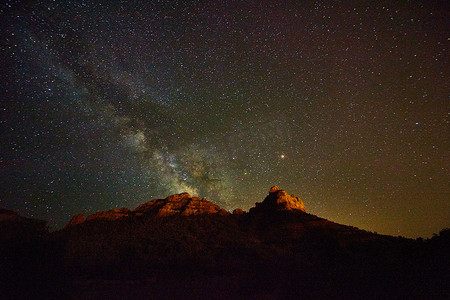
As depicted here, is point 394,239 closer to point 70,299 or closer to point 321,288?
point 321,288

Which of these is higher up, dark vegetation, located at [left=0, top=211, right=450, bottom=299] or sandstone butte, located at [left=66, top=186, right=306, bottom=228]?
sandstone butte, located at [left=66, top=186, right=306, bottom=228]

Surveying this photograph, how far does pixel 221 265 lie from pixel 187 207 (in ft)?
83.7

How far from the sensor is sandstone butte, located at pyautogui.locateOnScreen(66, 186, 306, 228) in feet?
135

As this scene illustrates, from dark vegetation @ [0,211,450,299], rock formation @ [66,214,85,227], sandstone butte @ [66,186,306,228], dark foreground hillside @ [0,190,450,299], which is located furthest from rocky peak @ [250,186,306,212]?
rock formation @ [66,214,85,227]

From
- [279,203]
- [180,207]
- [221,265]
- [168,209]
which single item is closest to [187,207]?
[180,207]

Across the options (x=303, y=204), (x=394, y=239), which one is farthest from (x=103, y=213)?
(x=394, y=239)

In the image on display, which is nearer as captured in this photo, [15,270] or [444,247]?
[15,270]

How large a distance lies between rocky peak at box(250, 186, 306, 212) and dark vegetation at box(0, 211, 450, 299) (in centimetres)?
1063

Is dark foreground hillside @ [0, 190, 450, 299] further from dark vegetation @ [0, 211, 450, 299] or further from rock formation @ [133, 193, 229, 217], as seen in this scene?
rock formation @ [133, 193, 229, 217]

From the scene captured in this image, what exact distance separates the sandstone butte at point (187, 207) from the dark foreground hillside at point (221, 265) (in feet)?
32.1

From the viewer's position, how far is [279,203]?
41.0m

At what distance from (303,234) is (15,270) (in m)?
30.2

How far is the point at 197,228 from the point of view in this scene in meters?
32.2

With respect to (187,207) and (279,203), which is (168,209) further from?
(279,203)
